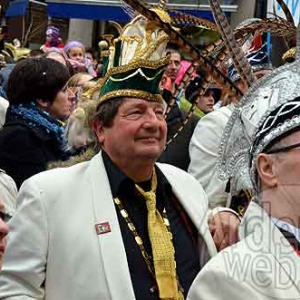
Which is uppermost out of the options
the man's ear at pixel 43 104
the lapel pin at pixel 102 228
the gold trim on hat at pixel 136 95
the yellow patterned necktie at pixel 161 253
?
the gold trim on hat at pixel 136 95

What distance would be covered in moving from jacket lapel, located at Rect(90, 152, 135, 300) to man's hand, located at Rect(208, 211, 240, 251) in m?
0.39

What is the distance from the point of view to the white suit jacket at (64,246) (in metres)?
2.81

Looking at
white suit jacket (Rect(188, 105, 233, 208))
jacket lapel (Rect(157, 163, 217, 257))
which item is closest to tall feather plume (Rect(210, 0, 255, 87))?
jacket lapel (Rect(157, 163, 217, 257))

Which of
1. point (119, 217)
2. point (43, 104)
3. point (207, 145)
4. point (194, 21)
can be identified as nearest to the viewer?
point (119, 217)

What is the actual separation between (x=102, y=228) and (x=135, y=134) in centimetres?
41

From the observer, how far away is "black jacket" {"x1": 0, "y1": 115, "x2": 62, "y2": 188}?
4223 mm

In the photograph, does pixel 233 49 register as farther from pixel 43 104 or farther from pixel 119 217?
pixel 43 104

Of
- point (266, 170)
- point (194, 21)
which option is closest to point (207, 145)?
point (194, 21)

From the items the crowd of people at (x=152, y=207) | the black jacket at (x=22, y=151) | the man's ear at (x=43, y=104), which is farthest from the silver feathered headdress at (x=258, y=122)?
the man's ear at (x=43, y=104)

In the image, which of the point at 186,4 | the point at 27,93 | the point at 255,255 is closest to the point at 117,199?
the point at 255,255

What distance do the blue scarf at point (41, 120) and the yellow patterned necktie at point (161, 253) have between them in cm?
139

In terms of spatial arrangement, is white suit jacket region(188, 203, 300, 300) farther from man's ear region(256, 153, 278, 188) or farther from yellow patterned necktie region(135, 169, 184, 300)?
yellow patterned necktie region(135, 169, 184, 300)

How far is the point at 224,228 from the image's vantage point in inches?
120

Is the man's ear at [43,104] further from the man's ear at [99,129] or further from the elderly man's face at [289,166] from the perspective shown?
the elderly man's face at [289,166]
